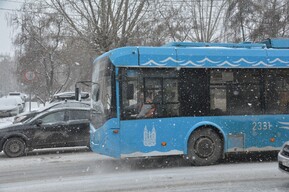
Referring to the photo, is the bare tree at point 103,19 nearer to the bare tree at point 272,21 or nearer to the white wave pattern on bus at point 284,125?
the bare tree at point 272,21

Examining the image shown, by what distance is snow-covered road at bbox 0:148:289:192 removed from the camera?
27.3ft

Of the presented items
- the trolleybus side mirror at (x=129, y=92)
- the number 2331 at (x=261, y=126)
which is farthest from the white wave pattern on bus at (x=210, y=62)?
the number 2331 at (x=261, y=126)

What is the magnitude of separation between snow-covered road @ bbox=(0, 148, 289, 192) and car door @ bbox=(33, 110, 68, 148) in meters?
1.08

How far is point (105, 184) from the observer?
28.6 ft

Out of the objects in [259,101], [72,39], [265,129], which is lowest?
[265,129]

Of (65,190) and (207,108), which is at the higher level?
(207,108)

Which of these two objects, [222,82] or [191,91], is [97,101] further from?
[222,82]

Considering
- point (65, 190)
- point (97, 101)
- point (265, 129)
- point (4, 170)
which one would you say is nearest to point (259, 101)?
point (265, 129)

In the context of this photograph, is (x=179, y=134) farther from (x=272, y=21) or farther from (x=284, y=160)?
(x=272, y=21)

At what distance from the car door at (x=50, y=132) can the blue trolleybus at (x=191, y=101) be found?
2.83 meters

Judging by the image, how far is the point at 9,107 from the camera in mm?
32438

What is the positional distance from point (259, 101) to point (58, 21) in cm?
1634

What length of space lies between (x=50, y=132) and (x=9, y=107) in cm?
2013

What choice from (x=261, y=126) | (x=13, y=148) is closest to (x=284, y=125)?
(x=261, y=126)
